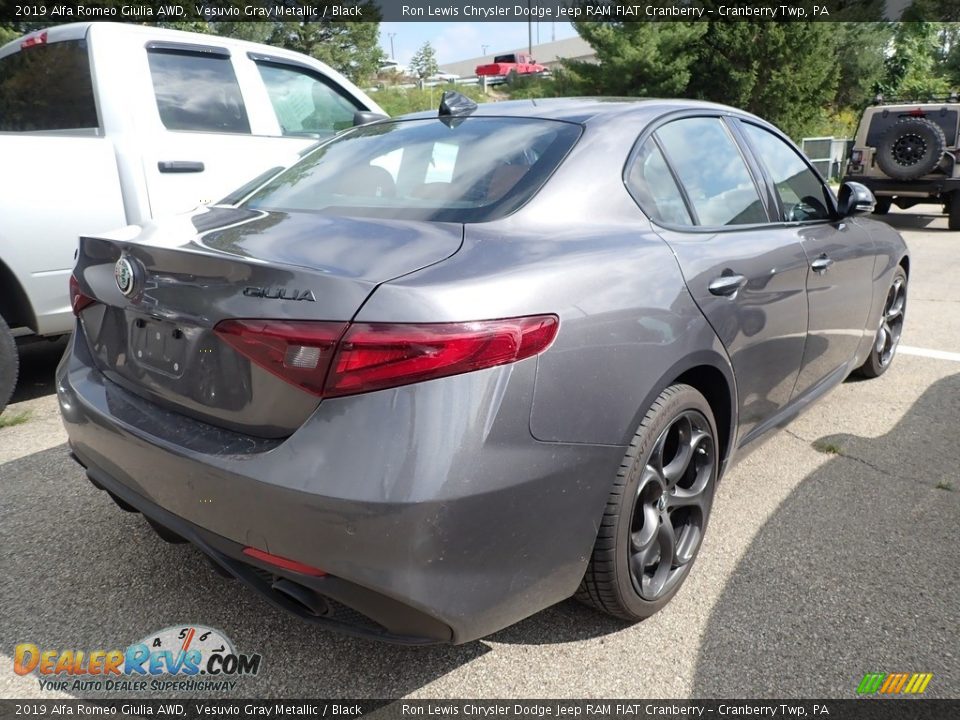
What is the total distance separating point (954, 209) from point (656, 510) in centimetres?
1140

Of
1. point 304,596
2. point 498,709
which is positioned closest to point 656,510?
point 498,709

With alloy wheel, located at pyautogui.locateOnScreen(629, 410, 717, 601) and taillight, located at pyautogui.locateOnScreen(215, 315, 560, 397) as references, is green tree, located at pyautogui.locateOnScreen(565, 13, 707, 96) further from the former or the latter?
taillight, located at pyautogui.locateOnScreen(215, 315, 560, 397)

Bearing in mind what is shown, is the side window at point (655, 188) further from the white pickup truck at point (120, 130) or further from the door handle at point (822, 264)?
the white pickup truck at point (120, 130)

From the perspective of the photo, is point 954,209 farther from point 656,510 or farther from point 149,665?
point 149,665

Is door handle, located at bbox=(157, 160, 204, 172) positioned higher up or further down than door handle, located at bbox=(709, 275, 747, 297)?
higher up

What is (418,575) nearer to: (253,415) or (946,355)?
(253,415)

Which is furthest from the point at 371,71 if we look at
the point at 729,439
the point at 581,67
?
the point at 729,439

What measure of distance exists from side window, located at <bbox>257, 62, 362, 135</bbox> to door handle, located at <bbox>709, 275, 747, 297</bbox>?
3.48 m

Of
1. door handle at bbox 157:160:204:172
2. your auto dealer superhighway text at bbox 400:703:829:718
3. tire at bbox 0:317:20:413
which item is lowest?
your auto dealer superhighway text at bbox 400:703:829:718

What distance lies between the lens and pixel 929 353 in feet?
16.8

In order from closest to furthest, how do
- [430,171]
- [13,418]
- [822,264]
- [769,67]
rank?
[430,171] → [822,264] → [13,418] → [769,67]

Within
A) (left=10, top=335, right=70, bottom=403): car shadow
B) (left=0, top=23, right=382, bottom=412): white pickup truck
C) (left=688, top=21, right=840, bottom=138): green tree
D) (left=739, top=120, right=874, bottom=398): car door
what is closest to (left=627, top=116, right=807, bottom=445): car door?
(left=739, top=120, right=874, bottom=398): car door

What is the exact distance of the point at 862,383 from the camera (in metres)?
4.55

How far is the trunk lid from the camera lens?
1.70 metres
